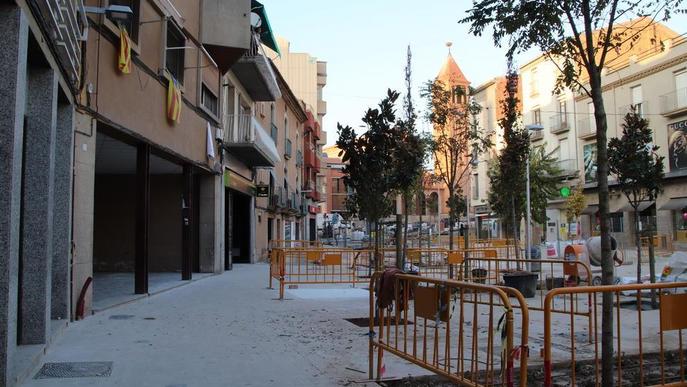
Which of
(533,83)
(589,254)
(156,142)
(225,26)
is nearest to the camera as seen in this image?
(156,142)

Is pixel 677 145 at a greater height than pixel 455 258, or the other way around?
pixel 677 145

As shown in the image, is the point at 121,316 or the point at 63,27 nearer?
the point at 63,27

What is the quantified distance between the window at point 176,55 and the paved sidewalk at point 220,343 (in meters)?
6.11

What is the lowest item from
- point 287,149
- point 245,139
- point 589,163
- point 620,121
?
point 245,139

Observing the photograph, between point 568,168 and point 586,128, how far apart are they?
355cm

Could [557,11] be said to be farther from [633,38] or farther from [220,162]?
[220,162]

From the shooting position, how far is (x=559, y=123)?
4659 cm

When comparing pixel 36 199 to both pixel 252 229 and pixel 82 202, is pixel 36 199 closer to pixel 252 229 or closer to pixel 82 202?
pixel 82 202

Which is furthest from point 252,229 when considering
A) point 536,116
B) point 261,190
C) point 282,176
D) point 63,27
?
point 536,116

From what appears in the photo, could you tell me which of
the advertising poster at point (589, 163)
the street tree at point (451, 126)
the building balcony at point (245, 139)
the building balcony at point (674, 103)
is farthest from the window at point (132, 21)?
the advertising poster at point (589, 163)

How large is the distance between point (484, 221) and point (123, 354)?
5696cm

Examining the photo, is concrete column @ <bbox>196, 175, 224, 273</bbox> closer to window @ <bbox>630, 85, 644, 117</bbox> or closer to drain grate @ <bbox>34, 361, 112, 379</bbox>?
drain grate @ <bbox>34, 361, 112, 379</bbox>

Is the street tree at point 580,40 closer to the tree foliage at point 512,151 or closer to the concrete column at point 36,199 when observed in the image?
the concrete column at point 36,199

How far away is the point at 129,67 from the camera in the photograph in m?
10.4
